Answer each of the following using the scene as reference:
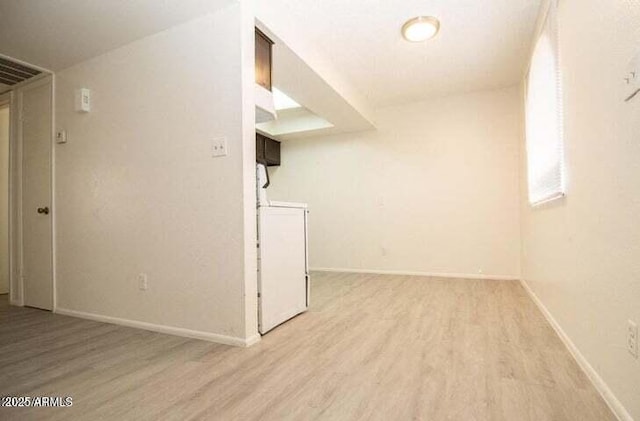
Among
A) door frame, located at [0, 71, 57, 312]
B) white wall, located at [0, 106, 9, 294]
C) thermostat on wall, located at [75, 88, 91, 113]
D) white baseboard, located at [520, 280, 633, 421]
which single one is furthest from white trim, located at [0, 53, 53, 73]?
white baseboard, located at [520, 280, 633, 421]

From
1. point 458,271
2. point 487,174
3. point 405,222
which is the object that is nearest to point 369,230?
point 405,222

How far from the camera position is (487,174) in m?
3.94

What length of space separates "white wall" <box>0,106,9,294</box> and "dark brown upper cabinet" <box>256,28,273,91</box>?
11.5ft

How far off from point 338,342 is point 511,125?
347cm

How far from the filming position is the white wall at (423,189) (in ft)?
12.7

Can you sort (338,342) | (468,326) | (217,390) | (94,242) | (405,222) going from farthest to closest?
(405,222), (94,242), (468,326), (338,342), (217,390)

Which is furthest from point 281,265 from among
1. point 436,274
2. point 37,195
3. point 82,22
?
point 436,274

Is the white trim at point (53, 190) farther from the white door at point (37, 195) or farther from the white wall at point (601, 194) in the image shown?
the white wall at point (601, 194)

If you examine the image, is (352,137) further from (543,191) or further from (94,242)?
(94,242)

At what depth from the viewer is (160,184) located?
7.37 ft

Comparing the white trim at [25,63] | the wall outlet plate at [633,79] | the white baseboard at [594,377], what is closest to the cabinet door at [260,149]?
the white trim at [25,63]

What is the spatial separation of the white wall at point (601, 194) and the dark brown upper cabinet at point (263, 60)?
1.83 meters

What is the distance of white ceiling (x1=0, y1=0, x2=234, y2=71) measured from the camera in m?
1.97

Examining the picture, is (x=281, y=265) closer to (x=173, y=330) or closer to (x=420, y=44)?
(x=173, y=330)
